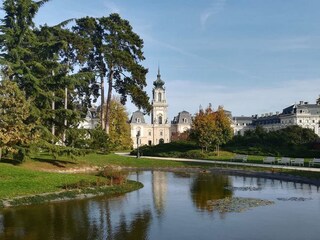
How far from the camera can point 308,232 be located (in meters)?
12.5

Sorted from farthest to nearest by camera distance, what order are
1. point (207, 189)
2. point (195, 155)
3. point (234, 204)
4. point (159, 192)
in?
point (195, 155)
point (207, 189)
point (159, 192)
point (234, 204)

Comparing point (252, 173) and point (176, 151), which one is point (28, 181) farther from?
point (176, 151)

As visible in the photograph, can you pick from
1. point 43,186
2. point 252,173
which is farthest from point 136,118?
point 43,186

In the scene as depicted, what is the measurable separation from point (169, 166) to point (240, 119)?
425ft

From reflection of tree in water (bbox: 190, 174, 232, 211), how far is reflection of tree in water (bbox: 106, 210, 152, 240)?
9.92ft

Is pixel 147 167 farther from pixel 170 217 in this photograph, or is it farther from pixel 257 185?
pixel 170 217

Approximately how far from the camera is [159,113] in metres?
128

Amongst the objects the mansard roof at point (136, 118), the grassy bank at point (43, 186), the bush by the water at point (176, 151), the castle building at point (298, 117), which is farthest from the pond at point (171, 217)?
the castle building at point (298, 117)

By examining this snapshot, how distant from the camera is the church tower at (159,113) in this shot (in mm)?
124625

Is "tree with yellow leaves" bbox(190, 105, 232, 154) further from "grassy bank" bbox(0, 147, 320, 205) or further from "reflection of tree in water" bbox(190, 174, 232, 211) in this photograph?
"reflection of tree in water" bbox(190, 174, 232, 211)

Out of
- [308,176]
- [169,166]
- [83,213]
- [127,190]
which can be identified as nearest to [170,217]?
[83,213]

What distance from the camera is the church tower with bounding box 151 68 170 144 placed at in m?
125

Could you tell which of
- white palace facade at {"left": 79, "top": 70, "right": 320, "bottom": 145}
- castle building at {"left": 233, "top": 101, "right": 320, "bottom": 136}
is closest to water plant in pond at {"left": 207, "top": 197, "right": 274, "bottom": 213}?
white palace facade at {"left": 79, "top": 70, "right": 320, "bottom": 145}

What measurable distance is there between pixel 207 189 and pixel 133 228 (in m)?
10.1
